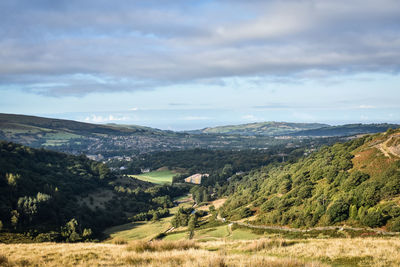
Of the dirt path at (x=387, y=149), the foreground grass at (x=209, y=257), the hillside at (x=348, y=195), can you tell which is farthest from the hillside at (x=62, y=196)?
the dirt path at (x=387, y=149)

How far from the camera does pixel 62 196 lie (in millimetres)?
97625

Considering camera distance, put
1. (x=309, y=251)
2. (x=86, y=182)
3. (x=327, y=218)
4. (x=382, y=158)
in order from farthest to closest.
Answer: (x=86, y=182) → (x=382, y=158) → (x=327, y=218) → (x=309, y=251)

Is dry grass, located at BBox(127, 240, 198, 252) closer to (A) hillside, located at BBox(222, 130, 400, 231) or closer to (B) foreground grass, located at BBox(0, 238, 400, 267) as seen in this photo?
(B) foreground grass, located at BBox(0, 238, 400, 267)

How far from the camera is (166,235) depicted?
3118 inches

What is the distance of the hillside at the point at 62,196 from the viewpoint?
2820 inches

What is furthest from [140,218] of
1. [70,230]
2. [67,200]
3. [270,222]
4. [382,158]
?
[382,158]

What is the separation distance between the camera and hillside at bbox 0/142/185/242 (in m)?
71.6

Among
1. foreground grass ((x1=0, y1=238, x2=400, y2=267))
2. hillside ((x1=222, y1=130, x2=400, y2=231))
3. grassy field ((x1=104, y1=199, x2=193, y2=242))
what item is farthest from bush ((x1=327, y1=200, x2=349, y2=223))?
grassy field ((x1=104, y1=199, x2=193, y2=242))

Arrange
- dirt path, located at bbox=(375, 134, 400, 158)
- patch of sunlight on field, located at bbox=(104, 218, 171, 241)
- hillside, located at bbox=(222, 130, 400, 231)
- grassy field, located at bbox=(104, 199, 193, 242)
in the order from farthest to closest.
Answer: patch of sunlight on field, located at bbox=(104, 218, 171, 241) < grassy field, located at bbox=(104, 199, 193, 242) < dirt path, located at bbox=(375, 134, 400, 158) < hillside, located at bbox=(222, 130, 400, 231)

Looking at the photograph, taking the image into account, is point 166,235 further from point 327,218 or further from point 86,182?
point 86,182

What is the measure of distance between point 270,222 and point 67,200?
75.3 meters

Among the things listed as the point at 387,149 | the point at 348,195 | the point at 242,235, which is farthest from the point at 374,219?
the point at 387,149

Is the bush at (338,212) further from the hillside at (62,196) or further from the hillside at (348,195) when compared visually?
the hillside at (62,196)

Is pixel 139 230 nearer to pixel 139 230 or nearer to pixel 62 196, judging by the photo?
pixel 139 230
